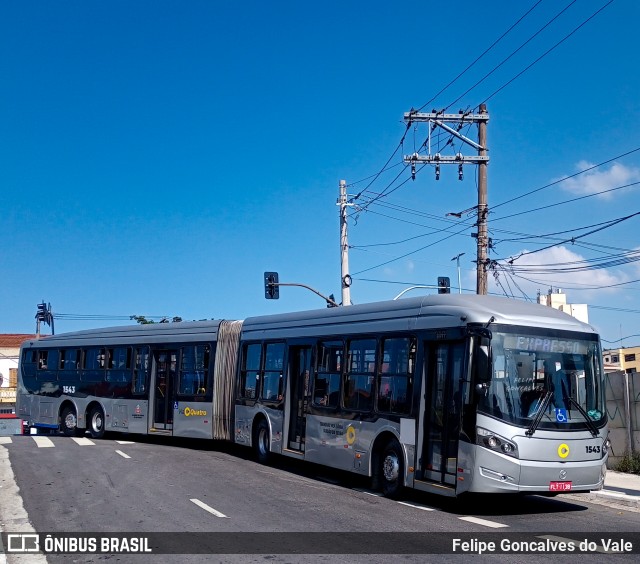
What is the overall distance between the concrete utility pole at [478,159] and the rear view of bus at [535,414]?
920 cm

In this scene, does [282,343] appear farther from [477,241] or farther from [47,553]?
[47,553]

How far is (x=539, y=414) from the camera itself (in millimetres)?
11703

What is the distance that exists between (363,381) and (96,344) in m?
12.6

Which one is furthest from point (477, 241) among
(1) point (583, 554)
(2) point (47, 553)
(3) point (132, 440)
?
(2) point (47, 553)

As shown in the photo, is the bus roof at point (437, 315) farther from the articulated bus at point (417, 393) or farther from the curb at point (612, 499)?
the curb at point (612, 499)

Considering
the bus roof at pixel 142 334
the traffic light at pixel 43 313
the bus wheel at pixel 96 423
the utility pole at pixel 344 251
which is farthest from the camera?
the traffic light at pixel 43 313

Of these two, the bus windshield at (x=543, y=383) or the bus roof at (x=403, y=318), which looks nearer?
the bus windshield at (x=543, y=383)

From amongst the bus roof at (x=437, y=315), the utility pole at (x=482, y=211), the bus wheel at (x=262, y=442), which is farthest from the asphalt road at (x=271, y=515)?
the utility pole at (x=482, y=211)

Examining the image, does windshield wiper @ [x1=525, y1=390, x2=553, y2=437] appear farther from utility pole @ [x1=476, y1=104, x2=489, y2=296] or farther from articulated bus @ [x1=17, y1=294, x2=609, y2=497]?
utility pole @ [x1=476, y1=104, x2=489, y2=296]

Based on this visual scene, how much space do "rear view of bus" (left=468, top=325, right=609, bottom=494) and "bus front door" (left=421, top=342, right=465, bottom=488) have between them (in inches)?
16.4

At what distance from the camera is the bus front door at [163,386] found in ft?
73.5

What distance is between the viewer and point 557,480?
11695 millimetres

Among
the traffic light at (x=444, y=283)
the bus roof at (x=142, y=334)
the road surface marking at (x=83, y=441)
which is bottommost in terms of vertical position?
the road surface marking at (x=83, y=441)

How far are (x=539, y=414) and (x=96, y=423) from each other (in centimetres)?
1650
